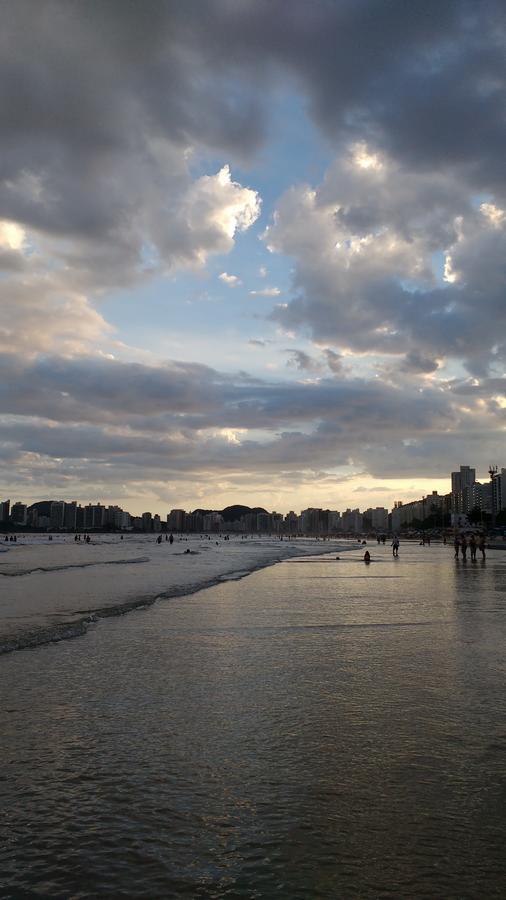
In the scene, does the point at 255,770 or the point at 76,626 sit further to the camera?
the point at 76,626

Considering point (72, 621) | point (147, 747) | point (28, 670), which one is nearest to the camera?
point (147, 747)

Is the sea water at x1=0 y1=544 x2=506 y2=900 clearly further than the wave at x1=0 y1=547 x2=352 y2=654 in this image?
No

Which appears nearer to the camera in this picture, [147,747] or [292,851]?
[292,851]

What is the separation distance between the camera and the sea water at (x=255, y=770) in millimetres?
4957

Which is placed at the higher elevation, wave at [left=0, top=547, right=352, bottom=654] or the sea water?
the sea water

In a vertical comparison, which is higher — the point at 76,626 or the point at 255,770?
the point at 255,770

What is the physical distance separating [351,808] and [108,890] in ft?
8.12

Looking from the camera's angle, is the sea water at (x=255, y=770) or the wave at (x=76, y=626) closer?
the sea water at (x=255, y=770)

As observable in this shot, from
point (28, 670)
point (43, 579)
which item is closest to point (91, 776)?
point (28, 670)

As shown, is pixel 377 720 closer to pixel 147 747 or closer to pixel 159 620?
pixel 147 747

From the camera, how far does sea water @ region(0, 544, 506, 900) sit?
16.3 feet

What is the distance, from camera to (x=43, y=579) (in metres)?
38.3

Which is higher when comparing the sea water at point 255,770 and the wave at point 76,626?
the sea water at point 255,770

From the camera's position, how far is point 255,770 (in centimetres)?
707
